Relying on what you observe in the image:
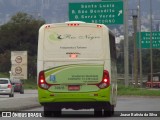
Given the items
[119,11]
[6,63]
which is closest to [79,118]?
[119,11]

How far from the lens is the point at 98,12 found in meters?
47.8

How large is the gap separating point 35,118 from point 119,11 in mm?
27255

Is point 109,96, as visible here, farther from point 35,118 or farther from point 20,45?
point 20,45

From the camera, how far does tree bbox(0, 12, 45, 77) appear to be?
313ft

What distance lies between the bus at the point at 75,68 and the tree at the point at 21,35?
7338 centimetres

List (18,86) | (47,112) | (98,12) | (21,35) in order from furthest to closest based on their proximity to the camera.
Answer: (21,35) < (18,86) < (98,12) < (47,112)

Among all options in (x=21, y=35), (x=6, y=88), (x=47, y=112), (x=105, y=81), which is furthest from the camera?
(x=21, y=35)

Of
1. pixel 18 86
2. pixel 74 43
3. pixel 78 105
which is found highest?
pixel 74 43

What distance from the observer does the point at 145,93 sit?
5150 centimetres

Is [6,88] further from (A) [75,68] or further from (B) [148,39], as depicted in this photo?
(A) [75,68]

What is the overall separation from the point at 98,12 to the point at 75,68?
88.1 ft

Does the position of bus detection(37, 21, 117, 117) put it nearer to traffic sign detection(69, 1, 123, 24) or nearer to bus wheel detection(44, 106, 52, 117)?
bus wheel detection(44, 106, 52, 117)

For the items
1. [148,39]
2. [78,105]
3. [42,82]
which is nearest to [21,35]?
[148,39]

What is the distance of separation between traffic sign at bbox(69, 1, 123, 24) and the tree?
4733 cm
